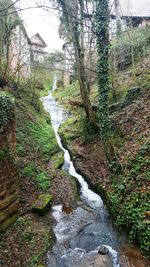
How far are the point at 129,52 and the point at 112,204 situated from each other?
49.7 feet

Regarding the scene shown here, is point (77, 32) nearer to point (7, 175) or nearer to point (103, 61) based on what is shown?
point (103, 61)

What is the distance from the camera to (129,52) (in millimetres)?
20750

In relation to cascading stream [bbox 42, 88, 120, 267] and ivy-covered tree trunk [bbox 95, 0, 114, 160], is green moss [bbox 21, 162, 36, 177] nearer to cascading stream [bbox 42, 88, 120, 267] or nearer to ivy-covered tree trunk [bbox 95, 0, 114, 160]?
cascading stream [bbox 42, 88, 120, 267]

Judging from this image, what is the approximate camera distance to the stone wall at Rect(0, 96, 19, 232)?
308 inches

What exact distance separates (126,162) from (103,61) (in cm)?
434

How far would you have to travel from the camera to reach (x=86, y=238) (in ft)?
26.7

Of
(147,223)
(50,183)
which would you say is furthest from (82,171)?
(147,223)

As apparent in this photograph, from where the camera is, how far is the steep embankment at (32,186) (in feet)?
24.0

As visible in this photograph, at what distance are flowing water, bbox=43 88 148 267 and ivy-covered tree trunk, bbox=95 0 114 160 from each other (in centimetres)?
225

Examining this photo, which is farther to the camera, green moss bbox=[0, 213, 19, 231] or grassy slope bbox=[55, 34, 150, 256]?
green moss bbox=[0, 213, 19, 231]

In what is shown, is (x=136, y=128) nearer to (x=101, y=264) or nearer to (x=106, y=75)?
(x=106, y=75)

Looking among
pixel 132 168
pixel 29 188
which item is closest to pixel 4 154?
pixel 29 188

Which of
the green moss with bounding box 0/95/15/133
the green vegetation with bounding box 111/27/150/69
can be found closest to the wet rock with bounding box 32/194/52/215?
the green moss with bounding box 0/95/15/133

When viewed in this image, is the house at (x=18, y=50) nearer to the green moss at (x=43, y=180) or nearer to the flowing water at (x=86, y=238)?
the green moss at (x=43, y=180)
